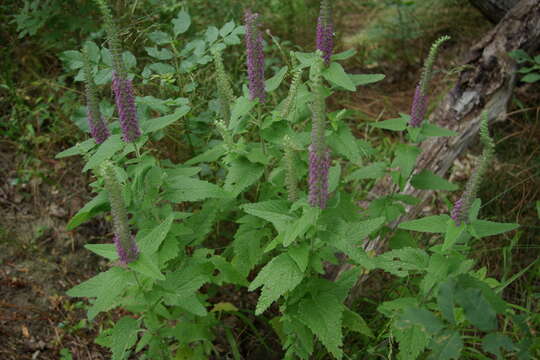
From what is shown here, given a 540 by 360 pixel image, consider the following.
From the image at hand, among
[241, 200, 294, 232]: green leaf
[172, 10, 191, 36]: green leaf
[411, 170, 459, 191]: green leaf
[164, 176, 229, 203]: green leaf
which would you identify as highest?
[172, 10, 191, 36]: green leaf

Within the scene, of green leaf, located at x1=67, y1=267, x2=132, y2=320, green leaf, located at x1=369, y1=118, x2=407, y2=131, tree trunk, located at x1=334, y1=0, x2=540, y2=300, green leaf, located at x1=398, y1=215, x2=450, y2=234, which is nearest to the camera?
green leaf, located at x1=67, y1=267, x2=132, y2=320

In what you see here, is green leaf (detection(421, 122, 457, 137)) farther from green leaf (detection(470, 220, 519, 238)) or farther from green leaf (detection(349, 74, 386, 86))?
green leaf (detection(470, 220, 519, 238))

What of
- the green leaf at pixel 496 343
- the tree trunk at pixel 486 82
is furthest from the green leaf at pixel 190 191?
the tree trunk at pixel 486 82

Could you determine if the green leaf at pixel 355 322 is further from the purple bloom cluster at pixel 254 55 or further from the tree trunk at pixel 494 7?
the tree trunk at pixel 494 7

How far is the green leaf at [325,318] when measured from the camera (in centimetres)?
212

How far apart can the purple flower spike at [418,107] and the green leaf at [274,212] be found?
1.01m

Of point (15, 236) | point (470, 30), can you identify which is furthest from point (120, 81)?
point (470, 30)

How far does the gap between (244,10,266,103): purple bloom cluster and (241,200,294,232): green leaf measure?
582 mm

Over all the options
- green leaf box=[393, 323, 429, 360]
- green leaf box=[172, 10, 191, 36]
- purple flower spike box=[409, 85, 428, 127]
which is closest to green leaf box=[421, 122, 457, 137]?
purple flower spike box=[409, 85, 428, 127]

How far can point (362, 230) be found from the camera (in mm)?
2111

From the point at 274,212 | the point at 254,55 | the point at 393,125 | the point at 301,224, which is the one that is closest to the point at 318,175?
the point at 301,224

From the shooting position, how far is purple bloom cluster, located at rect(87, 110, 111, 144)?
2348 mm

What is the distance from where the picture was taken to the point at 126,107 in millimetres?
2166

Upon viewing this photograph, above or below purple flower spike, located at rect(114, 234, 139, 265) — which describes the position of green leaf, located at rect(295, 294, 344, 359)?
below
